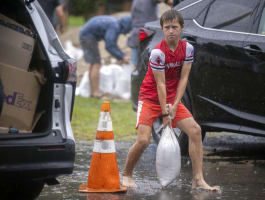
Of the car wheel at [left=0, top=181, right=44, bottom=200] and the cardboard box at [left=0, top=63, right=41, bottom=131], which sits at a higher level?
the cardboard box at [left=0, top=63, right=41, bottom=131]

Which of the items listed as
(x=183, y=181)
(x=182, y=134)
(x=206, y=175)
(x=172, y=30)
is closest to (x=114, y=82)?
(x=182, y=134)

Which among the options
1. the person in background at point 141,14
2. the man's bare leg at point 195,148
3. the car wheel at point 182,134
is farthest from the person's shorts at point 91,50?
the man's bare leg at point 195,148

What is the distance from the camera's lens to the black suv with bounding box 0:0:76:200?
505 centimetres

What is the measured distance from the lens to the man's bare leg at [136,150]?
6.43m

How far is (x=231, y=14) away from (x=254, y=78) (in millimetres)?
789

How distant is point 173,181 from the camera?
662cm

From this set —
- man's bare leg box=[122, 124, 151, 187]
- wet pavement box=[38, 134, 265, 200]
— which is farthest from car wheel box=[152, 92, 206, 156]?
man's bare leg box=[122, 124, 151, 187]

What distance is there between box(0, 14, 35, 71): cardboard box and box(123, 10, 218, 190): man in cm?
125

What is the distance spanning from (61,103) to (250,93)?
256 cm

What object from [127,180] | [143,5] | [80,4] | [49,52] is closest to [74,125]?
[143,5]

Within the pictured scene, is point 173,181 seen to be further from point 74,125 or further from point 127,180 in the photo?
point 74,125

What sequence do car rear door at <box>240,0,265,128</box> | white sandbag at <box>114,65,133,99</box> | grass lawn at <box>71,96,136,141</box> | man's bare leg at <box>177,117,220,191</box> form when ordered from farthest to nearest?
white sandbag at <box>114,65,133,99</box> → grass lawn at <box>71,96,136,141</box> → car rear door at <box>240,0,265,128</box> → man's bare leg at <box>177,117,220,191</box>

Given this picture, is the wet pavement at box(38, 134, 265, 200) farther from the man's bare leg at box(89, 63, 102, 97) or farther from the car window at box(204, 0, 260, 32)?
the man's bare leg at box(89, 63, 102, 97)

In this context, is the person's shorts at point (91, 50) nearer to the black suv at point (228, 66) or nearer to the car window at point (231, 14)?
the black suv at point (228, 66)
